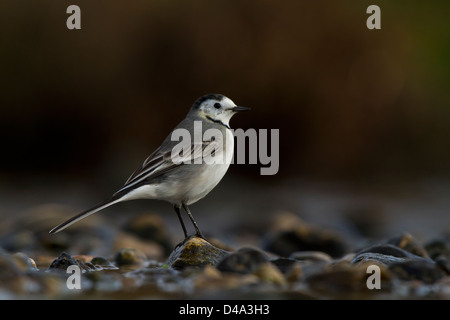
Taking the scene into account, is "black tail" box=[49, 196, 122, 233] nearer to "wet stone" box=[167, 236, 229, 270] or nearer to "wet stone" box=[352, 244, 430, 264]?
"wet stone" box=[167, 236, 229, 270]

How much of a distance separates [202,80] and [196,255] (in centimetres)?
804

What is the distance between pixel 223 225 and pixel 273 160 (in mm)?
2777

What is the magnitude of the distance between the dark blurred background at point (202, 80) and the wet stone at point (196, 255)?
6990 mm

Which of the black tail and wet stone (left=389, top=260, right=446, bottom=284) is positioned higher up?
the black tail

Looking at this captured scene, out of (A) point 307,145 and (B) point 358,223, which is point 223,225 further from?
(A) point 307,145

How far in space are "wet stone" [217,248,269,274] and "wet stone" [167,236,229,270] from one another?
489 millimetres

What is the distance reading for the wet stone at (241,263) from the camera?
21.3 feet

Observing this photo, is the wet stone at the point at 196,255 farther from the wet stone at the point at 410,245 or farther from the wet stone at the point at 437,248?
the wet stone at the point at 437,248

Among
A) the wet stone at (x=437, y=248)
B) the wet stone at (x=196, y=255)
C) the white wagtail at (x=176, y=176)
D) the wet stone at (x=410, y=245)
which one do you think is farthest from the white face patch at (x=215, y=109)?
the wet stone at (x=437, y=248)

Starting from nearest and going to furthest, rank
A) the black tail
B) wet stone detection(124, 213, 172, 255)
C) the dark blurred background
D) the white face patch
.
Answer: the black tail, the white face patch, wet stone detection(124, 213, 172, 255), the dark blurred background

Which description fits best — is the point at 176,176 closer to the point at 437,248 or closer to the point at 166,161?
the point at 166,161

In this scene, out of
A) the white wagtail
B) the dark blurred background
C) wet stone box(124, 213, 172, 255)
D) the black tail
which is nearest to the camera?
the black tail

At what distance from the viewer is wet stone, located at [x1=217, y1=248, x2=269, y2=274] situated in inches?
255

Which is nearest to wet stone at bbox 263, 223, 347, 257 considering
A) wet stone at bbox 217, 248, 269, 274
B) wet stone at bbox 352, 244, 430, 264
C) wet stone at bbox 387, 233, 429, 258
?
wet stone at bbox 387, 233, 429, 258
